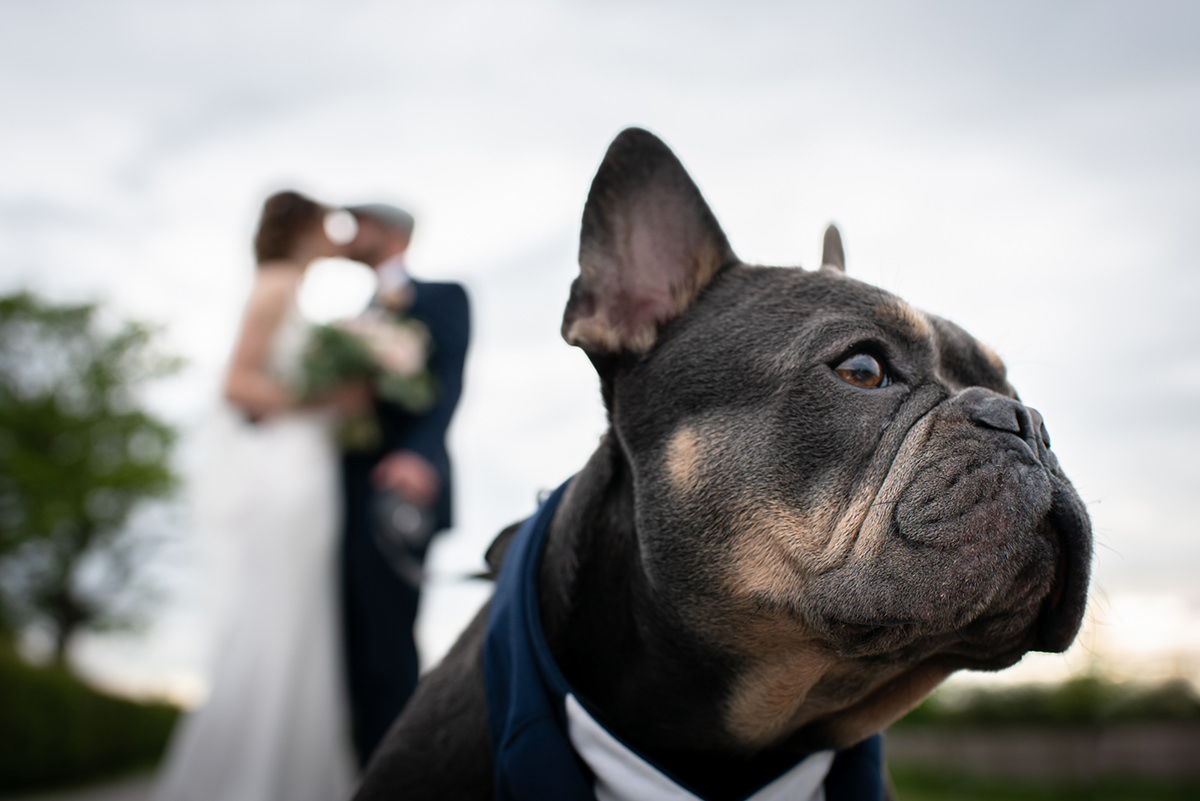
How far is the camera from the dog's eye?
2365mm

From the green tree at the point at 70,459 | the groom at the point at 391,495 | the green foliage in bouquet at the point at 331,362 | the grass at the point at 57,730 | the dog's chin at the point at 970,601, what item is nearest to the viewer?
the dog's chin at the point at 970,601

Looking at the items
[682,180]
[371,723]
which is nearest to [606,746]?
[682,180]

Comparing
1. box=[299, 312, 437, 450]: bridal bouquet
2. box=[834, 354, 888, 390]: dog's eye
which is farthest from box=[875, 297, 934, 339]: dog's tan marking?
box=[299, 312, 437, 450]: bridal bouquet

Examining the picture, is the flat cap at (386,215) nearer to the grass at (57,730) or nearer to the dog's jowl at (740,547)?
the dog's jowl at (740,547)

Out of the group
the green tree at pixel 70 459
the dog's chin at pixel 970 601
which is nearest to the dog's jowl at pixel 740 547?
the dog's chin at pixel 970 601

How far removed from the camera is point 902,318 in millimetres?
2445

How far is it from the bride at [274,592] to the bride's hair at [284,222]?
28 cm

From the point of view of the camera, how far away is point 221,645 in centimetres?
512

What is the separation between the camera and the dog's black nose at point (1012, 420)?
7.09 feet

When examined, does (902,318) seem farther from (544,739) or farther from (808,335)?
(544,739)

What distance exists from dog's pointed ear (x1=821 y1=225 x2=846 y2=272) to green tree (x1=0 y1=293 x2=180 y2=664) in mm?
28569

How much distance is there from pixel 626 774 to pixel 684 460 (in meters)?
0.84

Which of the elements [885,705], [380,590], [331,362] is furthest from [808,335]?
[331,362]

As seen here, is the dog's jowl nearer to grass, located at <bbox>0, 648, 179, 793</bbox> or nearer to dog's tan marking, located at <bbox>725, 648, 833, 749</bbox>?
dog's tan marking, located at <bbox>725, 648, 833, 749</bbox>
